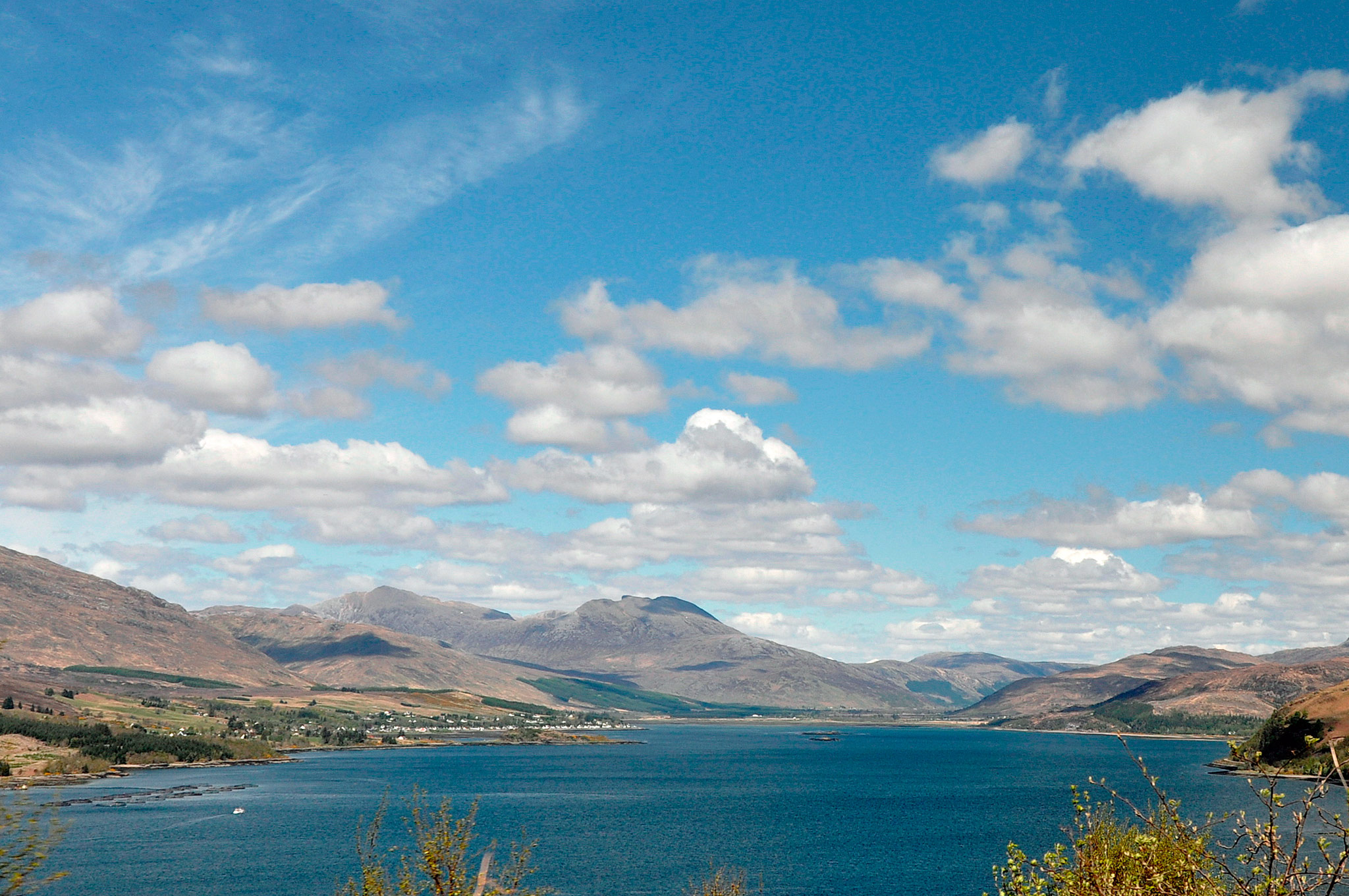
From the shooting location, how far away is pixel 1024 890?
3750cm

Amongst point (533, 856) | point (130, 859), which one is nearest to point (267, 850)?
point (130, 859)

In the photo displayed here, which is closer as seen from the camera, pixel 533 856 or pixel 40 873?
pixel 40 873

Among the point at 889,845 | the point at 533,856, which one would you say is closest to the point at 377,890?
the point at 533,856

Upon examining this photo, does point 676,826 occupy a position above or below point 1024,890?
below

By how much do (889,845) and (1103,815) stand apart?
135m

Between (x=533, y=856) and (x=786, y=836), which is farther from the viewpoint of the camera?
(x=786, y=836)

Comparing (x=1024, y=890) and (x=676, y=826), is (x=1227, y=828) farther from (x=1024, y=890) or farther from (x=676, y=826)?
(x=1024, y=890)

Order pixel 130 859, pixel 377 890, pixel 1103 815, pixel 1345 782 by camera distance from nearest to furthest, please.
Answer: pixel 1345 782
pixel 377 890
pixel 1103 815
pixel 130 859

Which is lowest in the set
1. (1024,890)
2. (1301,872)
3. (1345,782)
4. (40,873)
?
(40,873)

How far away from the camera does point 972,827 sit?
19838 cm

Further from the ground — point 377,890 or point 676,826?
point 377,890

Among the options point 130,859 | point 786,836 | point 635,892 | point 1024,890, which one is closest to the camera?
point 1024,890

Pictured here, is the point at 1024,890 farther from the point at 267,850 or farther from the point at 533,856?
the point at 267,850

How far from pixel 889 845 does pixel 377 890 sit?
515 feet
